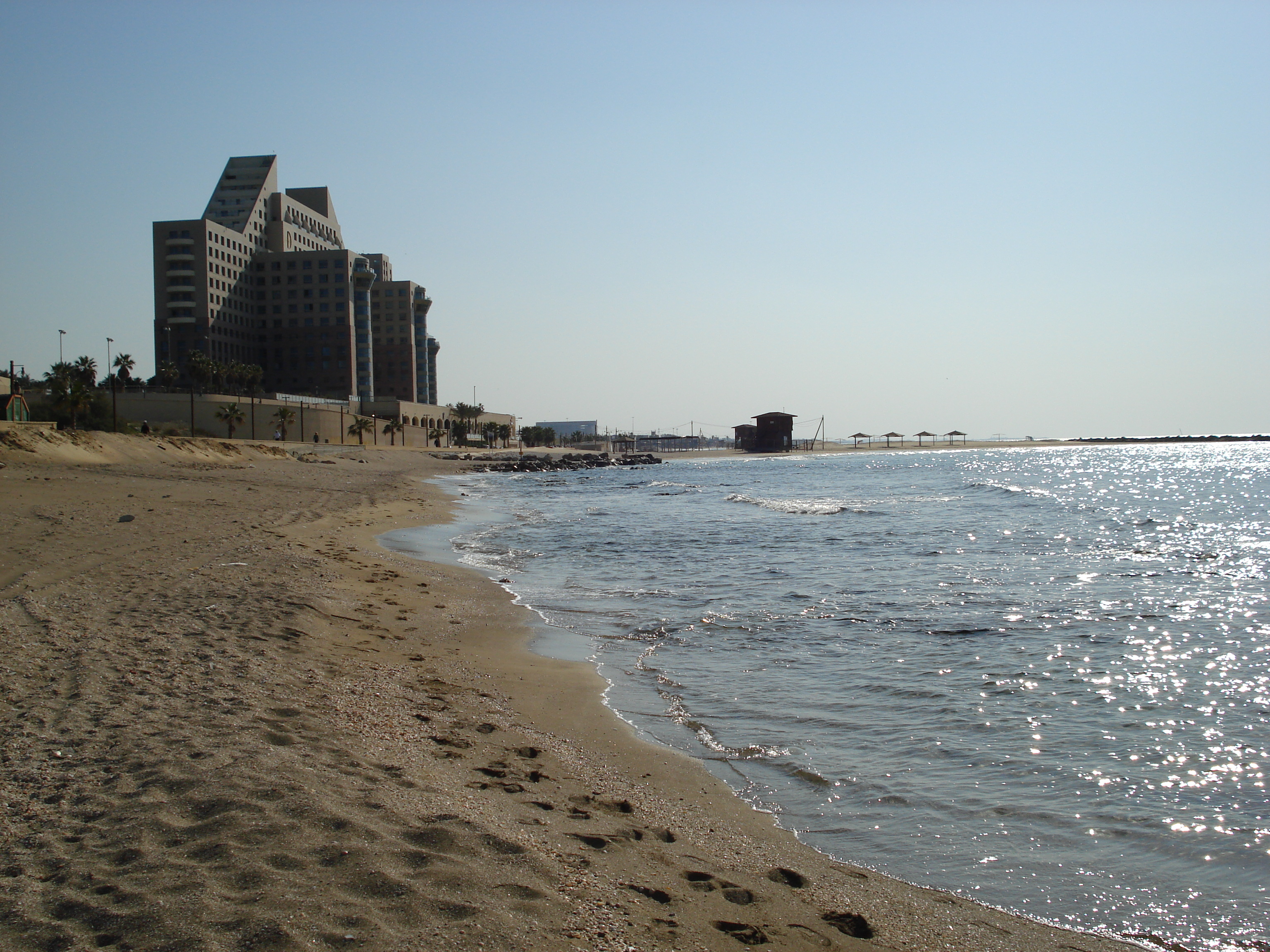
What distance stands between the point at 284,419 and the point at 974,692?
91.3 meters

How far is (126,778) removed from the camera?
475 centimetres

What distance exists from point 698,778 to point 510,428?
17684cm

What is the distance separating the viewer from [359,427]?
4080 inches

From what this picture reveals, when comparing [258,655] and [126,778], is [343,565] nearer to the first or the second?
[258,655]

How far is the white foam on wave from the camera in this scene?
35.2 meters

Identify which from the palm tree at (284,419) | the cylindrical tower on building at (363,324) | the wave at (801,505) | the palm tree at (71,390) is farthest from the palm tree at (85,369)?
the cylindrical tower on building at (363,324)

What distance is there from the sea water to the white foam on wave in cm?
915

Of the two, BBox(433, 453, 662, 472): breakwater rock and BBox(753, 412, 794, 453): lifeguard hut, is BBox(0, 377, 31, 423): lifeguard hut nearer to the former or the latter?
BBox(433, 453, 662, 472): breakwater rock

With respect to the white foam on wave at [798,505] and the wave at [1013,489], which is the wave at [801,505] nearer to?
the white foam on wave at [798,505]

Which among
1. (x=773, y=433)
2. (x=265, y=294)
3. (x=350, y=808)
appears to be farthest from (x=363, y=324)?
(x=350, y=808)

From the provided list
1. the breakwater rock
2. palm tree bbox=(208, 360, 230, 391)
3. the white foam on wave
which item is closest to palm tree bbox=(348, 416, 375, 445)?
the breakwater rock

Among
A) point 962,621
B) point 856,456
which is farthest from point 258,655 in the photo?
point 856,456

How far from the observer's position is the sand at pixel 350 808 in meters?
3.63

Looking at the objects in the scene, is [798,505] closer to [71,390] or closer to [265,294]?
[71,390]
